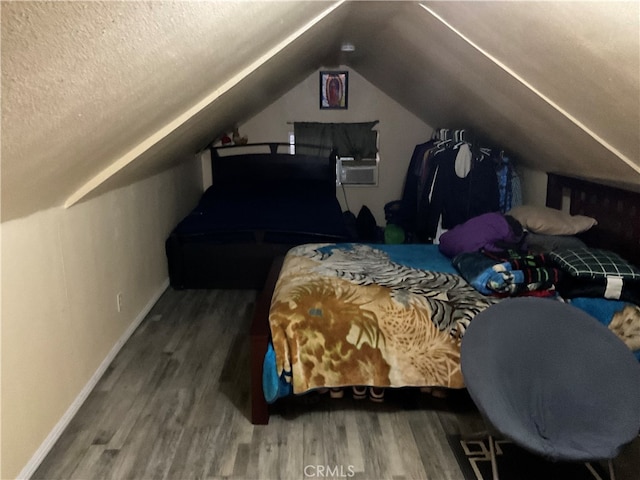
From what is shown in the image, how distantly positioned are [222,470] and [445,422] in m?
1.04

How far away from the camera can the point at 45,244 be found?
209 centimetres

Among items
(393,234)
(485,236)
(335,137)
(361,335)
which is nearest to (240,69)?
(361,335)

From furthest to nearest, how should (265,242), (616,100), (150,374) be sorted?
(265,242), (150,374), (616,100)

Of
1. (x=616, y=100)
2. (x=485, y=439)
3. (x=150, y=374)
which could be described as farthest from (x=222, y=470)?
(x=616, y=100)

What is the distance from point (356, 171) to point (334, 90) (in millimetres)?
945

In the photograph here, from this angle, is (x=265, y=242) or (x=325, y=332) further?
(x=265, y=242)

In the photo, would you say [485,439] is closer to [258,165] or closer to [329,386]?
[329,386]

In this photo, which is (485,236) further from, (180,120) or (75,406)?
A: (75,406)

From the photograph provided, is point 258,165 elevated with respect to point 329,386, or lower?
elevated

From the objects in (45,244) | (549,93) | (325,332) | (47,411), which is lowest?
(47,411)

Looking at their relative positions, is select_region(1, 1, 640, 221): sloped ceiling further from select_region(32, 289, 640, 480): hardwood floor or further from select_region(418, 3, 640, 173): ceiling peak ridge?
select_region(32, 289, 640, 480): hardwood floor

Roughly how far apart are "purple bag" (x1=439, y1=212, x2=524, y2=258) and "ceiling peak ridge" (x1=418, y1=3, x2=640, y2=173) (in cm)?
76

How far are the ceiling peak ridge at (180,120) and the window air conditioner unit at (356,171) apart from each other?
318 cm

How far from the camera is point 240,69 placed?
246cm
